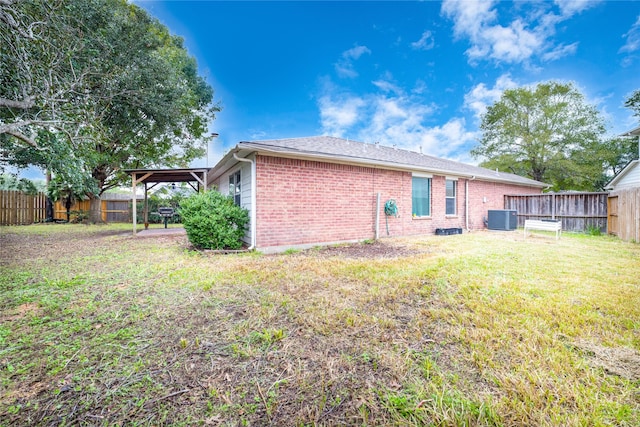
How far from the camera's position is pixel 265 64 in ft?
40.9

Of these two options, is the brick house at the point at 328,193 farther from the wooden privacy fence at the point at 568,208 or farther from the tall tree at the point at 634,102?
the tall tree at the point at 634,102

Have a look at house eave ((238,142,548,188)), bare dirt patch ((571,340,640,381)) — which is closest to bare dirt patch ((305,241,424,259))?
house eave ((238,142,548,188))

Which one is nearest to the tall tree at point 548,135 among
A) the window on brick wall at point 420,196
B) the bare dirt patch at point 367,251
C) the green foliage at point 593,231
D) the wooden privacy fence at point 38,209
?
the green foliage at point 593,231

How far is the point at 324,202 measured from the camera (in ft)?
24.7

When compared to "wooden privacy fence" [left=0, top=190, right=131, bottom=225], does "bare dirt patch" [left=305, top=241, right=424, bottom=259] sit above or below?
below

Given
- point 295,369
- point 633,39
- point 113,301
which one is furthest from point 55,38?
point 633,39

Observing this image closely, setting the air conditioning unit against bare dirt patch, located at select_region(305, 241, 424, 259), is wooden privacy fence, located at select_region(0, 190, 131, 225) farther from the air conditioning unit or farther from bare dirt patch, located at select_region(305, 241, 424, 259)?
the air conditioning unit

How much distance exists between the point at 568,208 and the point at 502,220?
2.98 m

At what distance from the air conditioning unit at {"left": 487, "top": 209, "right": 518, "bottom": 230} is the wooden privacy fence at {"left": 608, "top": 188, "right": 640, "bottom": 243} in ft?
10.1

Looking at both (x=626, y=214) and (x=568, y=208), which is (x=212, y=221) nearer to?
(x=626, y=214)

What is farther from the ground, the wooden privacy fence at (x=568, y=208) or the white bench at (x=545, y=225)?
the wooden privacy fence at (x=568, y=208)

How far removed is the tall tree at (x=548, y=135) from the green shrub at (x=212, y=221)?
26733 mm

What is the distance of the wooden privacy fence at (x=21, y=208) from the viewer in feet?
47.3

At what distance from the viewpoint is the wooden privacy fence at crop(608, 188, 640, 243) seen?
8.02 metres
